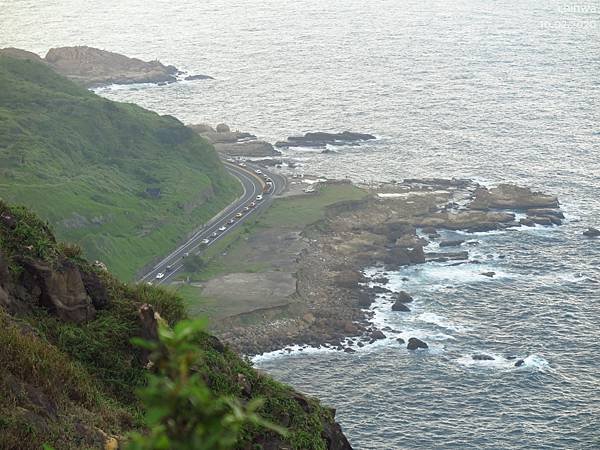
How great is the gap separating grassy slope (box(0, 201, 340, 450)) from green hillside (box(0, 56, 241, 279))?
88.7 m

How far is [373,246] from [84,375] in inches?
4398

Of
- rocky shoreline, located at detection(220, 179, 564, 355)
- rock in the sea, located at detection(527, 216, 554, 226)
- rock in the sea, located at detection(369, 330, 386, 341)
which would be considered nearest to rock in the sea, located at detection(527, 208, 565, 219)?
rocky shoreline, located at detection(220, 179, 564, 355)

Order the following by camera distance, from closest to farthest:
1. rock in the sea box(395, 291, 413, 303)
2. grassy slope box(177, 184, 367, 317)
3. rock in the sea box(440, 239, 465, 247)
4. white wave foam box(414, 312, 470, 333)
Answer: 1. white wave foam box(414, 312, 470, 333)
2. grassy slope box(177, 184, 367, 317)
3. rock in the sea box(395, 291, 413, 303)
4. rock in the sea box(440, 239, 465, 247)

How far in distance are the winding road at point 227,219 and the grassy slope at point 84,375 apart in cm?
8618

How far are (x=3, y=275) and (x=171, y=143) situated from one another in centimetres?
14808

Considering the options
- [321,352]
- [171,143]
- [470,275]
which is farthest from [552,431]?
[171,143]

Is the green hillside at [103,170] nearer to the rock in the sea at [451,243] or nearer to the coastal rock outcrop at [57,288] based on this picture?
the rock in the sea at [451,243]

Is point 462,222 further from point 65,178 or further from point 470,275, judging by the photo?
point 65,178

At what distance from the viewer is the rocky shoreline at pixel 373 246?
115 m

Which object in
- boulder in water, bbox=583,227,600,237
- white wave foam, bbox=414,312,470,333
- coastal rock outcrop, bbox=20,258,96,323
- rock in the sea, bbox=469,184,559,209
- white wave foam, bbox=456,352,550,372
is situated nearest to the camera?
coastal rock outcrop, bbox=20,258,96,323

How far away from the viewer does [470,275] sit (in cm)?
13362

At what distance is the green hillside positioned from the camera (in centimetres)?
13838

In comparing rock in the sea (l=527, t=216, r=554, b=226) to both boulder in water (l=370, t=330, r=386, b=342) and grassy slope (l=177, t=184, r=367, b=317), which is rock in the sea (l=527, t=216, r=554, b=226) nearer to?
grassy slope (l=177, t=184, r=367, b=317)

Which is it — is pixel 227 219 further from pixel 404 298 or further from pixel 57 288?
pixel 57 288
